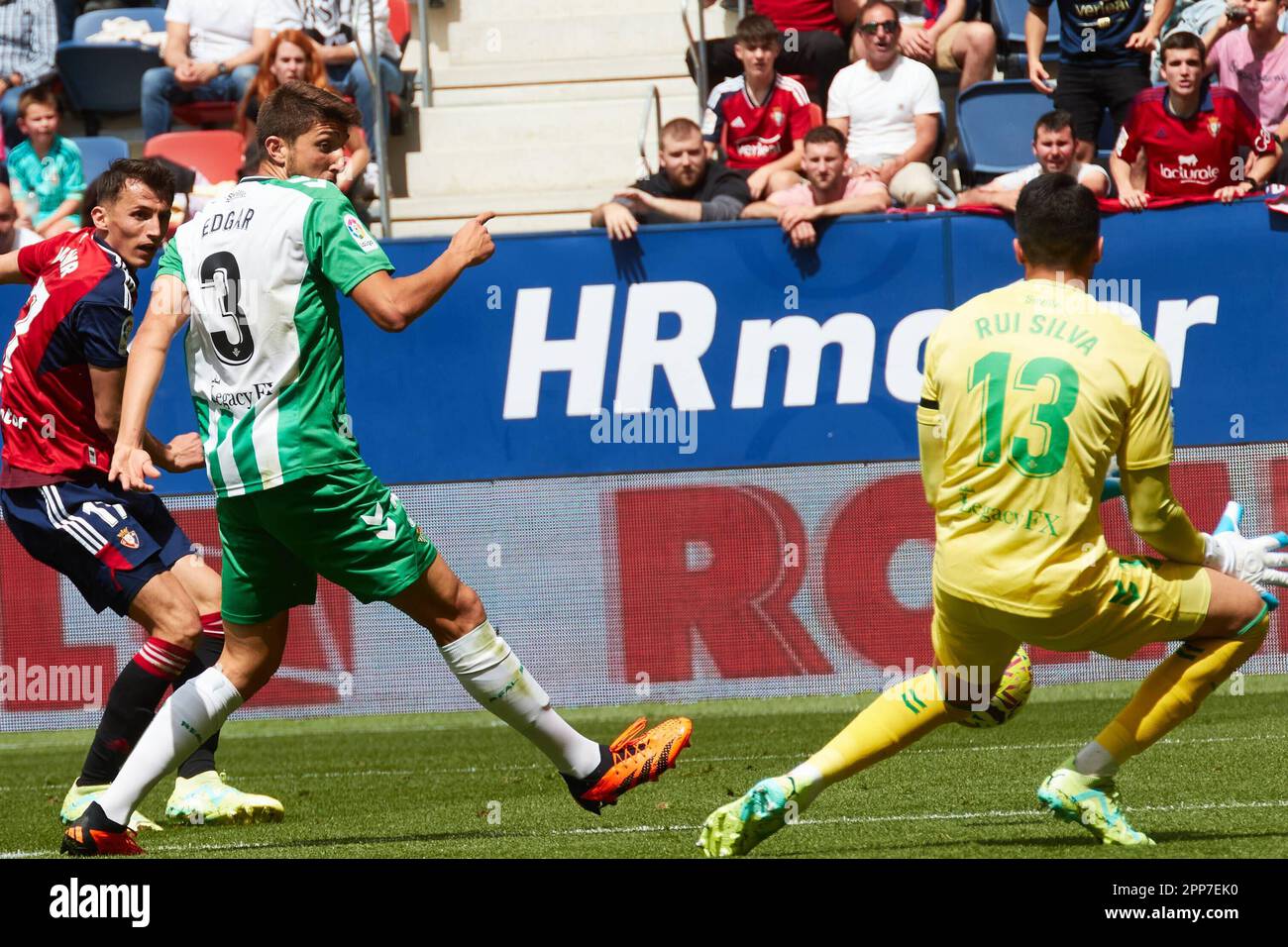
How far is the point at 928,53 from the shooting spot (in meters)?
12.7

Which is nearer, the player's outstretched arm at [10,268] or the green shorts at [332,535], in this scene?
the green shorts at [332,535]

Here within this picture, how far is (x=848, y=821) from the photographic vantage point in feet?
19.9

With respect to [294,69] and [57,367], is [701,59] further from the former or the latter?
[57,367]

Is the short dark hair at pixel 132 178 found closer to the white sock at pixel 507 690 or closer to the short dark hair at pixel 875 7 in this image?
the white sock at pixel 507 690

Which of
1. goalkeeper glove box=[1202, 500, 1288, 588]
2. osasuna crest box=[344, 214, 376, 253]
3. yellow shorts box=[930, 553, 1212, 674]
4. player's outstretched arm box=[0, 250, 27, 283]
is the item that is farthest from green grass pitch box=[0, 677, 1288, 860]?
player's outstretched arm box=[0, 250, 27, 283]

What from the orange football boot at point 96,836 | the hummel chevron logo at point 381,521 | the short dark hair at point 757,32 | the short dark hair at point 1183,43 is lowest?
the orange football boot at point 96,836

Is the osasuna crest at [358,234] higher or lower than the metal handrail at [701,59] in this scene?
lower

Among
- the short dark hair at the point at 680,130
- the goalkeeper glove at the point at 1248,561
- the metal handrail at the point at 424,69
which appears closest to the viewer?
the goalkeeper glove at the point at 1248,561

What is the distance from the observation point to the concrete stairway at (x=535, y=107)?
1359 cm

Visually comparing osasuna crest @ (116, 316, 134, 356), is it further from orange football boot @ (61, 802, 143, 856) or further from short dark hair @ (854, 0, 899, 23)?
short dark hair @ (854, 0, 899, 23)

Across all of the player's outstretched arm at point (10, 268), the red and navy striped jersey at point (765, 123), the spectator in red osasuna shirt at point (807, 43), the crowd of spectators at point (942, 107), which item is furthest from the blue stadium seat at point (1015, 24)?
the player's outstretched arm at point (10, 268)

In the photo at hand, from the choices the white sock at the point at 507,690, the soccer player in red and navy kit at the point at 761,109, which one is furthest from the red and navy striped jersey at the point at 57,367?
the soccer player in red and navy kit at the point at 761,109

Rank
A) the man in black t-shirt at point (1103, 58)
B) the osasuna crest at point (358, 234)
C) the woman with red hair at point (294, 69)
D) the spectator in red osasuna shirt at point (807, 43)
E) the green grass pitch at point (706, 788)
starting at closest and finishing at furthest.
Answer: the osasuna crest at point (358, 234) → the green grass pitch at point (706, 788) → the man in black t-shirt at point (1103, 58) → the woman with red hair at point (294, 69) → the spectator in red osasuna shirt at point (807, 43)

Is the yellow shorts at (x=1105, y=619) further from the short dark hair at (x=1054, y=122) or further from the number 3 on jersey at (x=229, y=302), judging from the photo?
the short dark hair at (x=1054, y=122)
